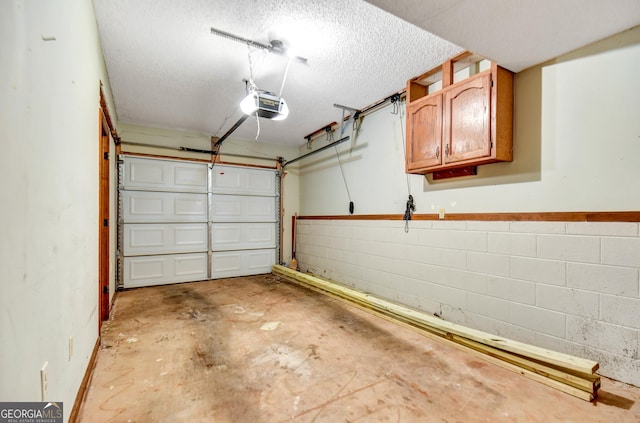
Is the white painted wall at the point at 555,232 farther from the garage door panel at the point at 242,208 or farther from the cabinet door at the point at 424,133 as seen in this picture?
the garage door panel at the point at 242,208

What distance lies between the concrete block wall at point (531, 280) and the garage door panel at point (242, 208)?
9.80ft

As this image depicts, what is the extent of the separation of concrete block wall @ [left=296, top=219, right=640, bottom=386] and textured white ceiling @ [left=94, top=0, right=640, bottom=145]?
149cm

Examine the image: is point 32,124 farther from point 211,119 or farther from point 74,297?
point 211,119

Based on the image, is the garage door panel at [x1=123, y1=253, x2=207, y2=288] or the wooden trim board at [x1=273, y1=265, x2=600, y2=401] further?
the garage door panel at [x1=123, y1=253, x2=207, y2=288]

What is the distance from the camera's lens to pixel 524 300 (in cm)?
251

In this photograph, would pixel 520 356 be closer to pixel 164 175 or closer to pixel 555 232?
pixel 555 232

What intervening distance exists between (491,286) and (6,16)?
3.54 metres

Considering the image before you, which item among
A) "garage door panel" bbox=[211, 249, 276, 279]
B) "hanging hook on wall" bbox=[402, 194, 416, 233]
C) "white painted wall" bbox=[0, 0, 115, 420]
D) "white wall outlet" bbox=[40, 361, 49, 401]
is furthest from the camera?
"garage door panel" bbox=[211, 249, 276, 279]

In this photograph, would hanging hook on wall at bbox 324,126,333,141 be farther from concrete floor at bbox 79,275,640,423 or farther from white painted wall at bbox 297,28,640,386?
concrete floor at bbox 79,275,640,423

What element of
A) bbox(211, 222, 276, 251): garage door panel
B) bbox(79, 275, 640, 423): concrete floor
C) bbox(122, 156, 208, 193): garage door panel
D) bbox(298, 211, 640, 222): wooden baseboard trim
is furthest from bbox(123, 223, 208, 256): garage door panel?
bbox(298, 211, 640, 222): wooden baseboard trim

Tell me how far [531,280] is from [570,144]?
1.18 m

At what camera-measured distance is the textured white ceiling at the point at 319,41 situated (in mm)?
1896

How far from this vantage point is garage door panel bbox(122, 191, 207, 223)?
4894 millimetres

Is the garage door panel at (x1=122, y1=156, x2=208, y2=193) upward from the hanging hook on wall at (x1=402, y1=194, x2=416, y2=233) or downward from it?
upward
